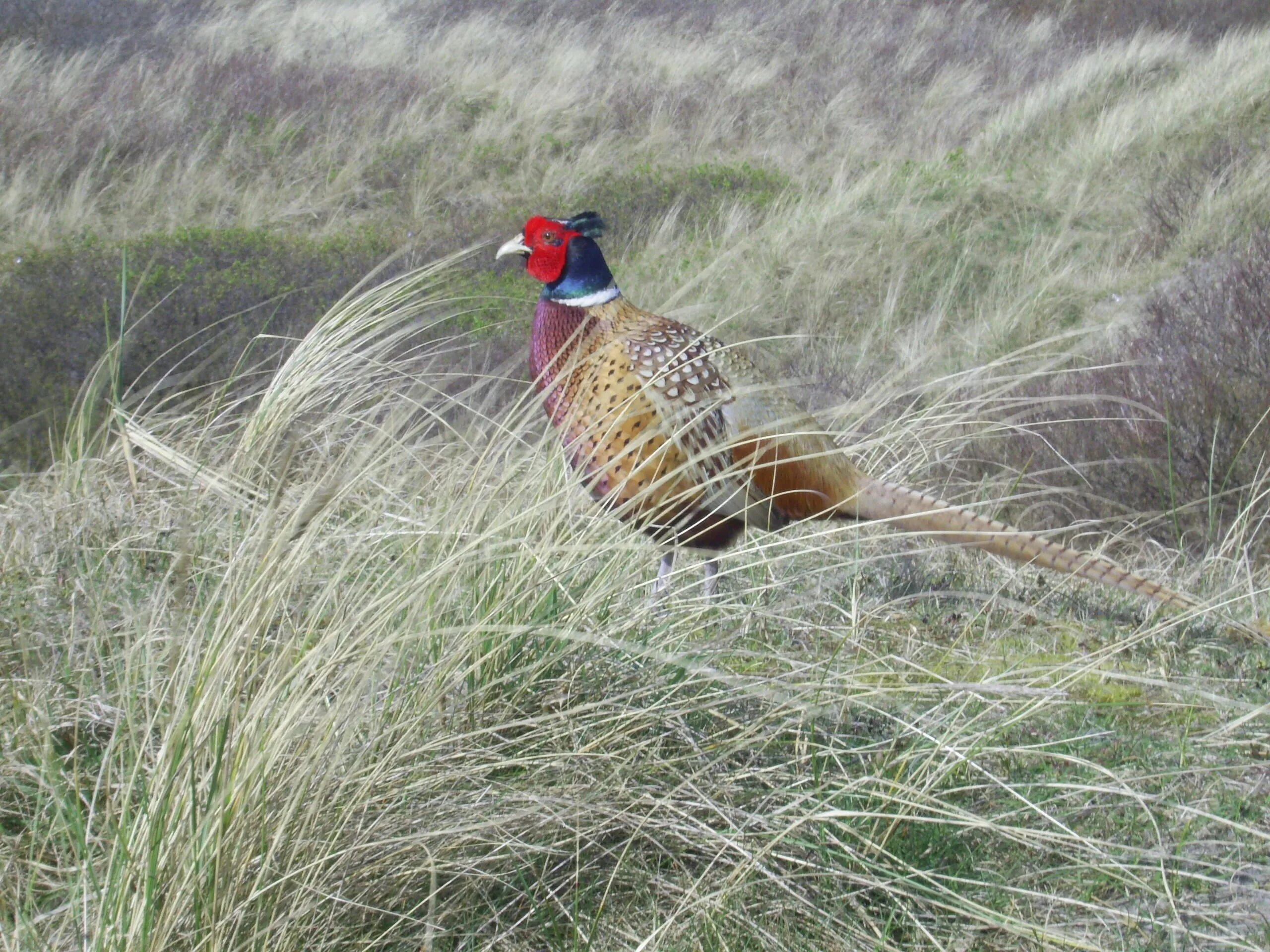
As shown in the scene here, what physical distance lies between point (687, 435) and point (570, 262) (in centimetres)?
58

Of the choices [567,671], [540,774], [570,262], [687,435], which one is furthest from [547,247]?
[540,774]

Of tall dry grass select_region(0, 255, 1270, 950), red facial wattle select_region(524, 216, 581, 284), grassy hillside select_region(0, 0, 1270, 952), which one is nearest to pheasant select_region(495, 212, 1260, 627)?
red facial wattle select_region(524, 216, 581, 284)

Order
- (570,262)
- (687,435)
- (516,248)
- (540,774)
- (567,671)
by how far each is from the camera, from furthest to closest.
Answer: (516,248), (570,262), (687,435), (567,671), (540,774)

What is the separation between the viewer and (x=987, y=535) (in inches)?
110

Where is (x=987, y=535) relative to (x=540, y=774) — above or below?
below

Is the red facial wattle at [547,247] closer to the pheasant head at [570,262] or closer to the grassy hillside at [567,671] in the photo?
the pheasant head at [570,262]

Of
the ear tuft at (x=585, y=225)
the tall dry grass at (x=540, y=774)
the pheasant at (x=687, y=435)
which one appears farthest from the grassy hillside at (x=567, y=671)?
the ear tuft at (x=585, y=225)

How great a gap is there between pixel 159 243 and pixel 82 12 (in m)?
6.91

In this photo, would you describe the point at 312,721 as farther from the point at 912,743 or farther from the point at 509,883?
the point at 912,743

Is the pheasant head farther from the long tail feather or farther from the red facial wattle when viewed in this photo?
the long tail feather

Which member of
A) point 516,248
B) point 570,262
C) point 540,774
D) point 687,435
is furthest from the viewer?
point 516,248

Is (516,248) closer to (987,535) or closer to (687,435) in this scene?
(687,435)

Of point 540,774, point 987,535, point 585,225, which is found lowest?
point 987,535

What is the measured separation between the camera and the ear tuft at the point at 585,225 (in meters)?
3.29
